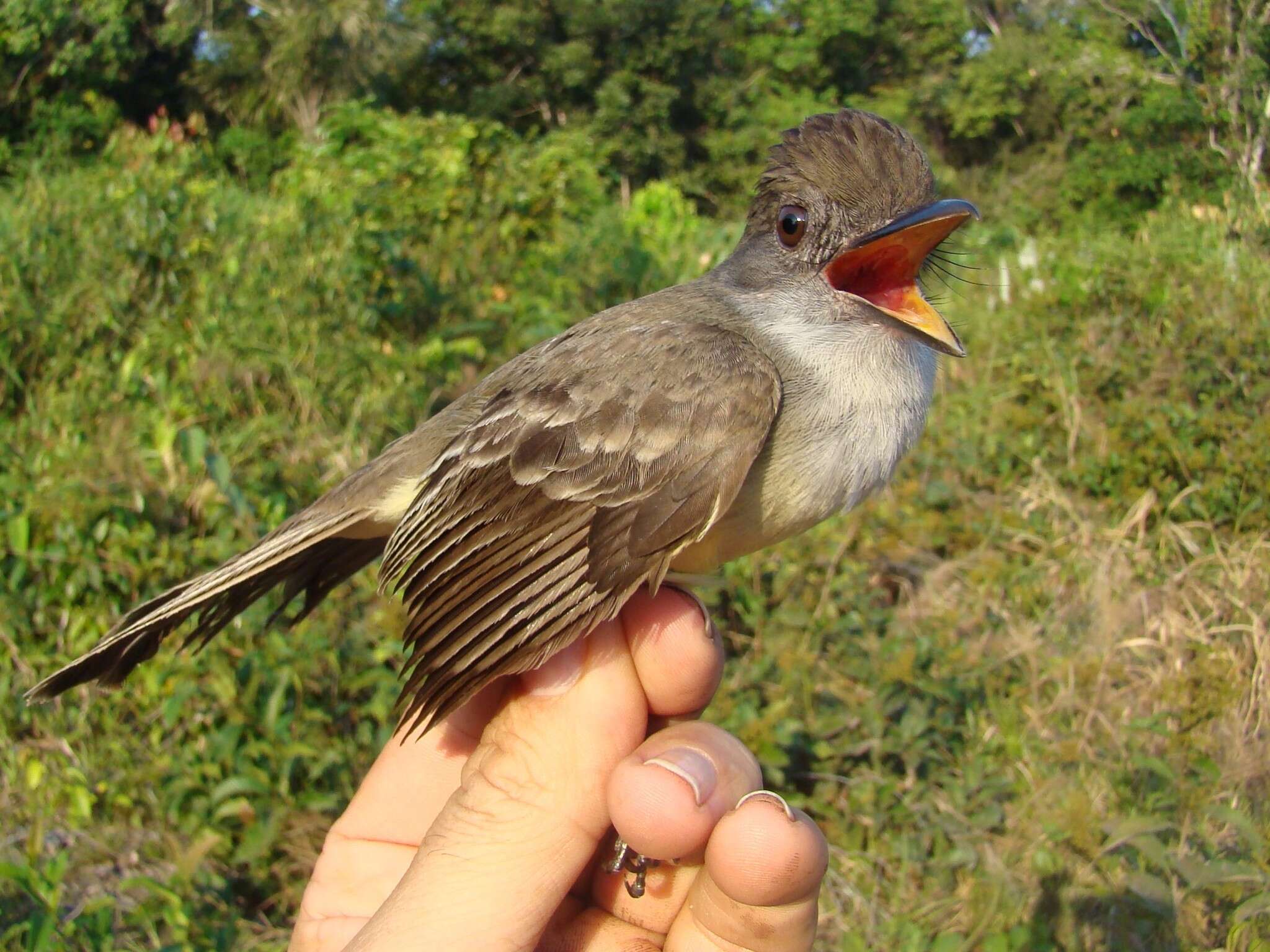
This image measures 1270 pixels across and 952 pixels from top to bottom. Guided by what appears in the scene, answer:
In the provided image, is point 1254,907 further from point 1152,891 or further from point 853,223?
point 853,223

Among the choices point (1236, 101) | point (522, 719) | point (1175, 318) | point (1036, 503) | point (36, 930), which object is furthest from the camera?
point (1236, 101)

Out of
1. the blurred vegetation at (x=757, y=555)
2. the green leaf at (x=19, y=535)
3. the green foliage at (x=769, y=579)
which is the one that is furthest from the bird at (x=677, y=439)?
the green leaf at (x=19, y=535)

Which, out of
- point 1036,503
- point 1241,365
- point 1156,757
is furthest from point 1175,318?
point 1156,757

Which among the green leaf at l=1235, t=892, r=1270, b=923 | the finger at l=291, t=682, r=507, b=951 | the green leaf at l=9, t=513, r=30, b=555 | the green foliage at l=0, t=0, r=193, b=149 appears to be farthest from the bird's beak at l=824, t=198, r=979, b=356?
the green foliage at l=0, t=0, r=193, b=149

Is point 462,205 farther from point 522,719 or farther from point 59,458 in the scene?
point 522,719

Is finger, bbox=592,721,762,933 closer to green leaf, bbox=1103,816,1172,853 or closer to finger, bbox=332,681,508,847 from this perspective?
finger, bbox=332,681,508,847

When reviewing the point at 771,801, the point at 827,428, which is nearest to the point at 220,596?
the point at 771,801

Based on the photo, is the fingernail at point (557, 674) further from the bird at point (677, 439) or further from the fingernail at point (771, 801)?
the fingernail at point (771, 801)

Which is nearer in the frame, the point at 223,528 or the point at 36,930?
the point at 36,930
